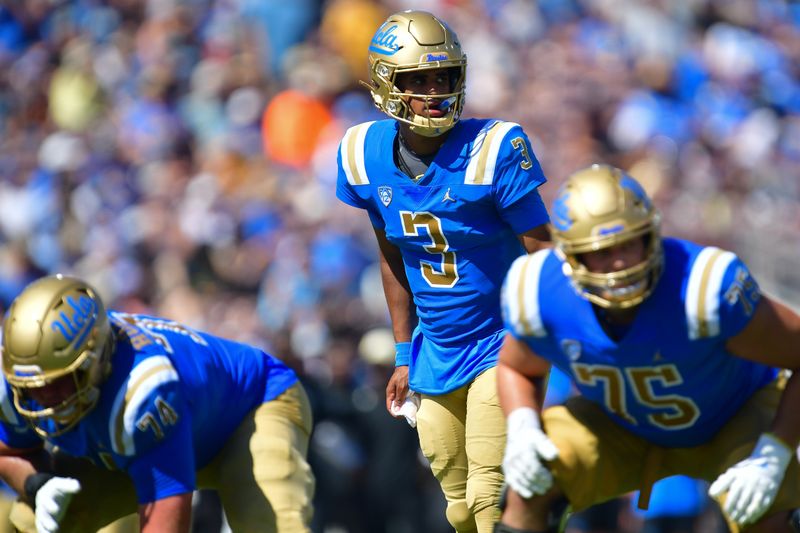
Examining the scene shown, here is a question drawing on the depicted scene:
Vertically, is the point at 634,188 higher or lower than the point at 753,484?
higher

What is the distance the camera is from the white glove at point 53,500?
5344mm

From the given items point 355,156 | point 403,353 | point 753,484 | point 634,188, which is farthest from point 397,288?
point 753,484

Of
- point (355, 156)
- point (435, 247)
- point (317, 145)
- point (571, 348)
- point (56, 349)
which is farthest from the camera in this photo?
point (317, 145)

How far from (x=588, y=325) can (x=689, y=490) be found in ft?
15.1

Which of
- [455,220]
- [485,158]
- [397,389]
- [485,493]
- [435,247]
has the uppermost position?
[485,158]

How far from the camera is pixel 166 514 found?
502 cm

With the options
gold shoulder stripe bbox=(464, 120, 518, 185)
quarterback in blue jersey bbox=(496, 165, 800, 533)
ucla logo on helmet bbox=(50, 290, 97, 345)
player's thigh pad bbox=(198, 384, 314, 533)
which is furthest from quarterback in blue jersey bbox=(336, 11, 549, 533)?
ucla logo on helmet bbox=(50, 290, 97, 345)

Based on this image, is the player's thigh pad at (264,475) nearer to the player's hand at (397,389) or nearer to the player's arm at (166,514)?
the player's hand at (397,389)

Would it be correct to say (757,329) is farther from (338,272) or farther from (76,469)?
(338,272)

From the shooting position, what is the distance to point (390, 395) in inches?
235

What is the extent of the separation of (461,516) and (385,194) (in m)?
1.33

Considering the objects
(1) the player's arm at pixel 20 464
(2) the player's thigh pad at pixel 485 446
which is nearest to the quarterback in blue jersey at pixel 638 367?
(2) the player's thigh pad at pixel 485 446

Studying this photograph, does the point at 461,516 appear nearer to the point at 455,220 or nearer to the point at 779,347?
the point at 455,220

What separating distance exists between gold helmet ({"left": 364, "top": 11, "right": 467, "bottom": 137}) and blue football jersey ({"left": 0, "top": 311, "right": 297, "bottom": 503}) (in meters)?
1.23
